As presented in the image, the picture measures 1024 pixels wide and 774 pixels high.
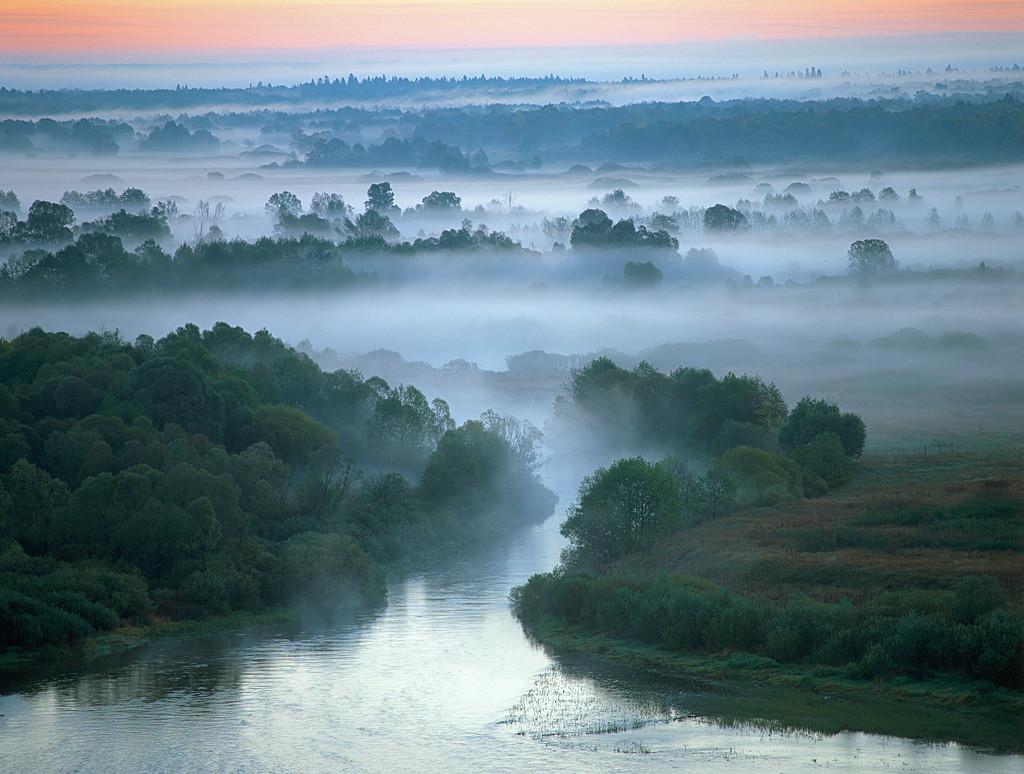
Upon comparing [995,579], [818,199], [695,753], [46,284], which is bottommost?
[695,753]

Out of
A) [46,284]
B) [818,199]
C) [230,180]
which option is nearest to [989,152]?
[818,199]

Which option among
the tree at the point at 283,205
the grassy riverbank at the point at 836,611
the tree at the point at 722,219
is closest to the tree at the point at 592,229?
the tree at the point at 722,219

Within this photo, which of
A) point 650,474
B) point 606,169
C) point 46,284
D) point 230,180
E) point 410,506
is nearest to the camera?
point 650,474

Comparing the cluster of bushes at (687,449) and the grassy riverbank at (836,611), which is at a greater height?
the cluster of bushes at (687,449)

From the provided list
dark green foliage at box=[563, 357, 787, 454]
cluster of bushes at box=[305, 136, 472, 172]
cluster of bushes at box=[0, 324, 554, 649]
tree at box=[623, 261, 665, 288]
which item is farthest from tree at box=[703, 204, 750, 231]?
cluster of bushes at box=[0, 324, 554, 649]

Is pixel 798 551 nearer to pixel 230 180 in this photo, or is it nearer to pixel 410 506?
pixel 410 506

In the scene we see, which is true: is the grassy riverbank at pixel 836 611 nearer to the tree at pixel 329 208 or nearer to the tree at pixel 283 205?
the tree at pixel 283 205

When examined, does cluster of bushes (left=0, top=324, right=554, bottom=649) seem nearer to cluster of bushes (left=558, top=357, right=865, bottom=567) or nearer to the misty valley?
the misty valley
